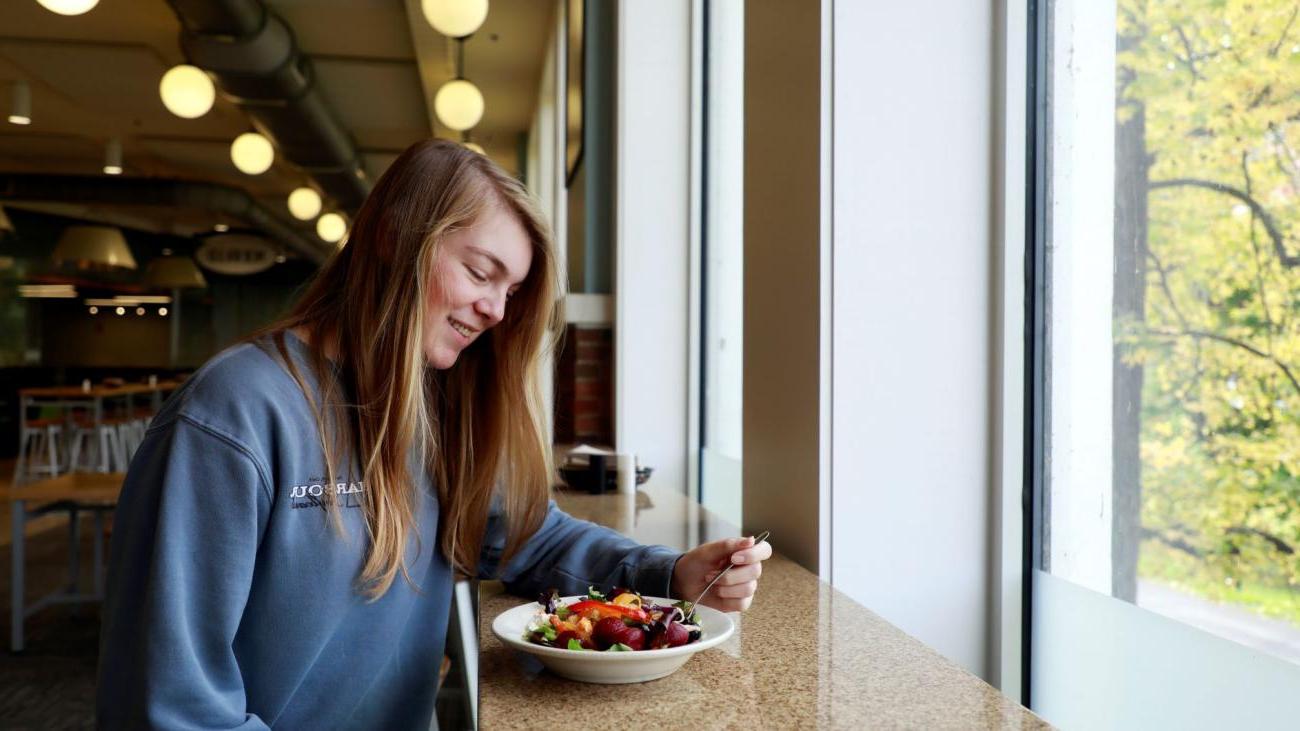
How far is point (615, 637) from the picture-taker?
1.08 metres

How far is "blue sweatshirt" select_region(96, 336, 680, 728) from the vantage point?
1068mm

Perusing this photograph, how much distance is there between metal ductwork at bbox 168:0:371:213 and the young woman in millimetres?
4000

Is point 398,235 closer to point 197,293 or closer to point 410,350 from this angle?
point 410,350

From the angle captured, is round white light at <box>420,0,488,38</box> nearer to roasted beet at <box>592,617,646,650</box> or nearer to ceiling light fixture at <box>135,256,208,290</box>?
roasted beet at <box>592,617,646,650</box>

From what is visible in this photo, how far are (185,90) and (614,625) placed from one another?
15.2 feet

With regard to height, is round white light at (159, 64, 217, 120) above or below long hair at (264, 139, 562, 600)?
above

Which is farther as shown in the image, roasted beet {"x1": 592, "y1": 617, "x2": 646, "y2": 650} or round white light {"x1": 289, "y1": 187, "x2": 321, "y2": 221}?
round white light {"x1": 289, "y1": 187, "x2": 321, "y2": 221}

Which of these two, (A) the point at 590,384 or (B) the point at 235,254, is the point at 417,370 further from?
(B) the point at 235,254

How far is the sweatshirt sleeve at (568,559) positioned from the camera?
1483mm

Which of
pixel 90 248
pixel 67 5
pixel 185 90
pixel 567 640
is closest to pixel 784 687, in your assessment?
pixel 567 640

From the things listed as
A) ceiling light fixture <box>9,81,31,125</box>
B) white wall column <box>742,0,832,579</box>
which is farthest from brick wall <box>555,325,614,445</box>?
ceiling light fixture <box>9,81,31,125</box>

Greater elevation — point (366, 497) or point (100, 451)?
point (366, 497)

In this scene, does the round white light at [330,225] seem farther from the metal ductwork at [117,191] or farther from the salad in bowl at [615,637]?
the salad in bowl at [615,637]

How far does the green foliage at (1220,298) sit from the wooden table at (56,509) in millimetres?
4207
